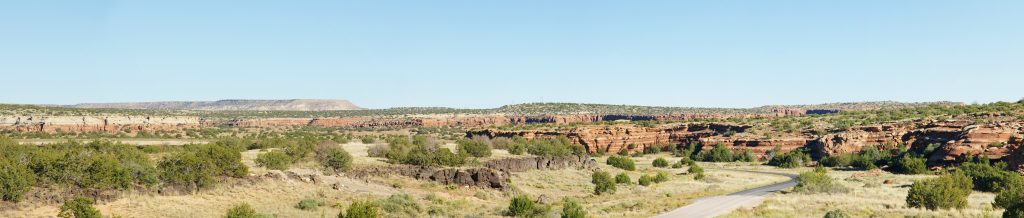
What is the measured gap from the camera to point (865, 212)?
3144 centimetres

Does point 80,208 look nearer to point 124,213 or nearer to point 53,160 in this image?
point 124,213

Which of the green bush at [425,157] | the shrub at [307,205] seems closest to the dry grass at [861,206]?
the shrub at [307,205]

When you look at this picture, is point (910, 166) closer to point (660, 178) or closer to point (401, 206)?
point (660, 178)

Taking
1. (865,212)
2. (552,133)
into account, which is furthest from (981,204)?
(552,133)

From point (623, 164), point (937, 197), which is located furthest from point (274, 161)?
point (937, 197)

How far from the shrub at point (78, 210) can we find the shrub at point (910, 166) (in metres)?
66.0

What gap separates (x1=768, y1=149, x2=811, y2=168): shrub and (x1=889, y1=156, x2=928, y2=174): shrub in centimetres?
1243

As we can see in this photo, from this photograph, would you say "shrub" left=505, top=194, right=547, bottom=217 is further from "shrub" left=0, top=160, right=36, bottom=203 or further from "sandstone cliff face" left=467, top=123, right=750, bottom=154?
"sandstone cliff face" left=467, top=123, right=750, bottom=154

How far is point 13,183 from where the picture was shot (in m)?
26.2

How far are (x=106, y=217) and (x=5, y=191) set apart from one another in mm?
4268

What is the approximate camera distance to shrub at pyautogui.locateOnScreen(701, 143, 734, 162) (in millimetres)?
89562

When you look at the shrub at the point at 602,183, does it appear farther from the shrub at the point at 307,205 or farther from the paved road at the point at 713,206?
the shrub at the point at 307,205

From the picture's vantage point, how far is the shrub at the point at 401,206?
102ft

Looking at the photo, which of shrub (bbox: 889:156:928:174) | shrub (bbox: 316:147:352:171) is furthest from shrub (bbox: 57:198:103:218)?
shrub (bbox: 889:156:928:174)
